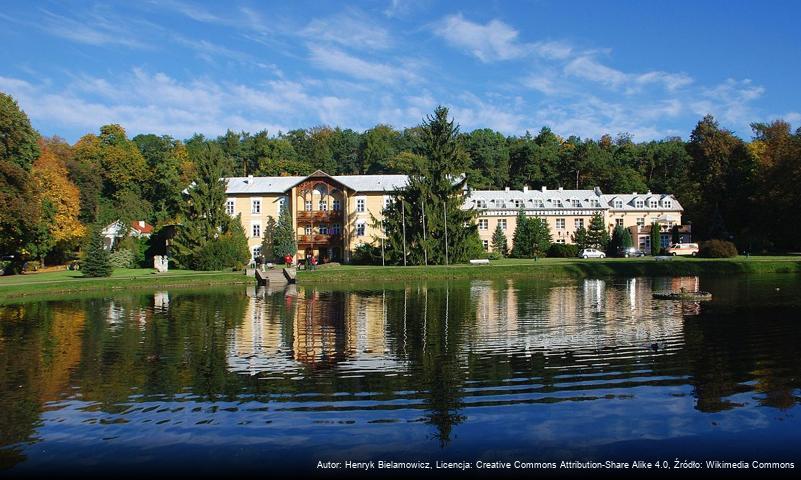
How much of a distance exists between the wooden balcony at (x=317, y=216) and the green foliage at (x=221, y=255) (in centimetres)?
922

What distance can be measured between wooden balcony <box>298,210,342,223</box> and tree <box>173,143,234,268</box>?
8360mm

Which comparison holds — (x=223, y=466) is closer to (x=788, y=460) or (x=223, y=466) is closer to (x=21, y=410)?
(x=21, y=410)

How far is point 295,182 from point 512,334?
48.5 m

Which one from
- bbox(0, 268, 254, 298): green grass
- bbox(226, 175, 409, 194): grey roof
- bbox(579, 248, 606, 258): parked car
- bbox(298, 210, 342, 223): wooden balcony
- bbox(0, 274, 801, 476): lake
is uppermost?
bbox(226, 175, 409, 194): grey roof

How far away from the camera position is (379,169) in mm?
100188

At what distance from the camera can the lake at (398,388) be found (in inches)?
416

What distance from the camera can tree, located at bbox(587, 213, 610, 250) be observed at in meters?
71.2

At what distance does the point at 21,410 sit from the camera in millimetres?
13109

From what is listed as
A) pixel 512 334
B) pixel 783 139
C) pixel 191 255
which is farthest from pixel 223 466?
pixel 783 139

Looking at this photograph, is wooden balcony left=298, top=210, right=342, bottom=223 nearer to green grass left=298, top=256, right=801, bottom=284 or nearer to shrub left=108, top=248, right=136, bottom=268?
green grass left=298, top=256, right=801, bottom=284

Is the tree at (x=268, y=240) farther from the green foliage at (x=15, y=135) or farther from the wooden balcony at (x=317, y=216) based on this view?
the green foliage at (x=15, y=135)

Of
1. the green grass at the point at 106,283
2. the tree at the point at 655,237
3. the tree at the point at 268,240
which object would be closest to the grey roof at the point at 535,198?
the tree at the point at 655,237

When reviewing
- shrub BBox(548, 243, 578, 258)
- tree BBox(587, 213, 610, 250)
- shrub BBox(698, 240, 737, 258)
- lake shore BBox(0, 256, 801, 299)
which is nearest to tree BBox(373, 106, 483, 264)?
lake shore BBox(0, 256, 801, 299)

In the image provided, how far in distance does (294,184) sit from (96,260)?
22493mm
